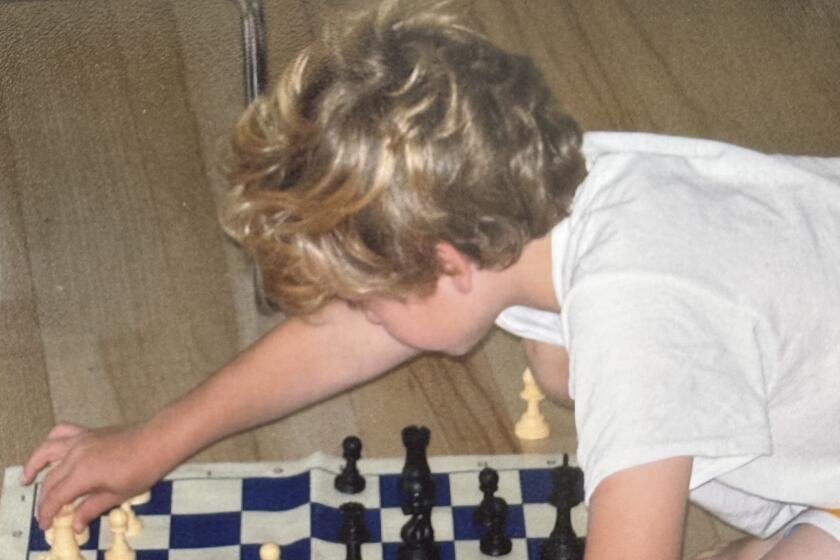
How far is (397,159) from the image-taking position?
1.04 meters

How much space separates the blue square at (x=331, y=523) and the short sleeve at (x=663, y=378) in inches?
16.5

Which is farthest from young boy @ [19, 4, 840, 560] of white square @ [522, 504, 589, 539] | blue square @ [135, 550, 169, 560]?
blue square @ [135, 550, 169, 560]

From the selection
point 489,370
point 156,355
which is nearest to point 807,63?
point 489,370

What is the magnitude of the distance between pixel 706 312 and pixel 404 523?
479 mm

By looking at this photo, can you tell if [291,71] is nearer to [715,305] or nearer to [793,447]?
[715,305]

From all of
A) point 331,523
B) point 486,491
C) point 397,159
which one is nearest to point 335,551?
point 331,523

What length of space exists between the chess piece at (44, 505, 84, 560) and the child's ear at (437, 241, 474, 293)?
425 millimetres

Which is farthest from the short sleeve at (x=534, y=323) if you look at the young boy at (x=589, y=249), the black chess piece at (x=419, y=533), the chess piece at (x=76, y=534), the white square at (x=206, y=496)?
the chess piece at (x=76, y=534)

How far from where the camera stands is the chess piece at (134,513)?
4.46 ft

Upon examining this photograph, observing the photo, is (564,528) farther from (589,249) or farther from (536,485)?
(589,249)

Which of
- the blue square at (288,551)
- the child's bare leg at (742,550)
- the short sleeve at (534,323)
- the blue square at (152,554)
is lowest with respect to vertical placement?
the child's bare leg at (742,550)

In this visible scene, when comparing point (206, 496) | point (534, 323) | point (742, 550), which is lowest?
point (742, 550)

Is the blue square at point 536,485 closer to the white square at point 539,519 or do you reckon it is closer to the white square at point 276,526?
the white square at point 539,519

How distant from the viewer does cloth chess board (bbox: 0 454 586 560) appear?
137 centimetres
